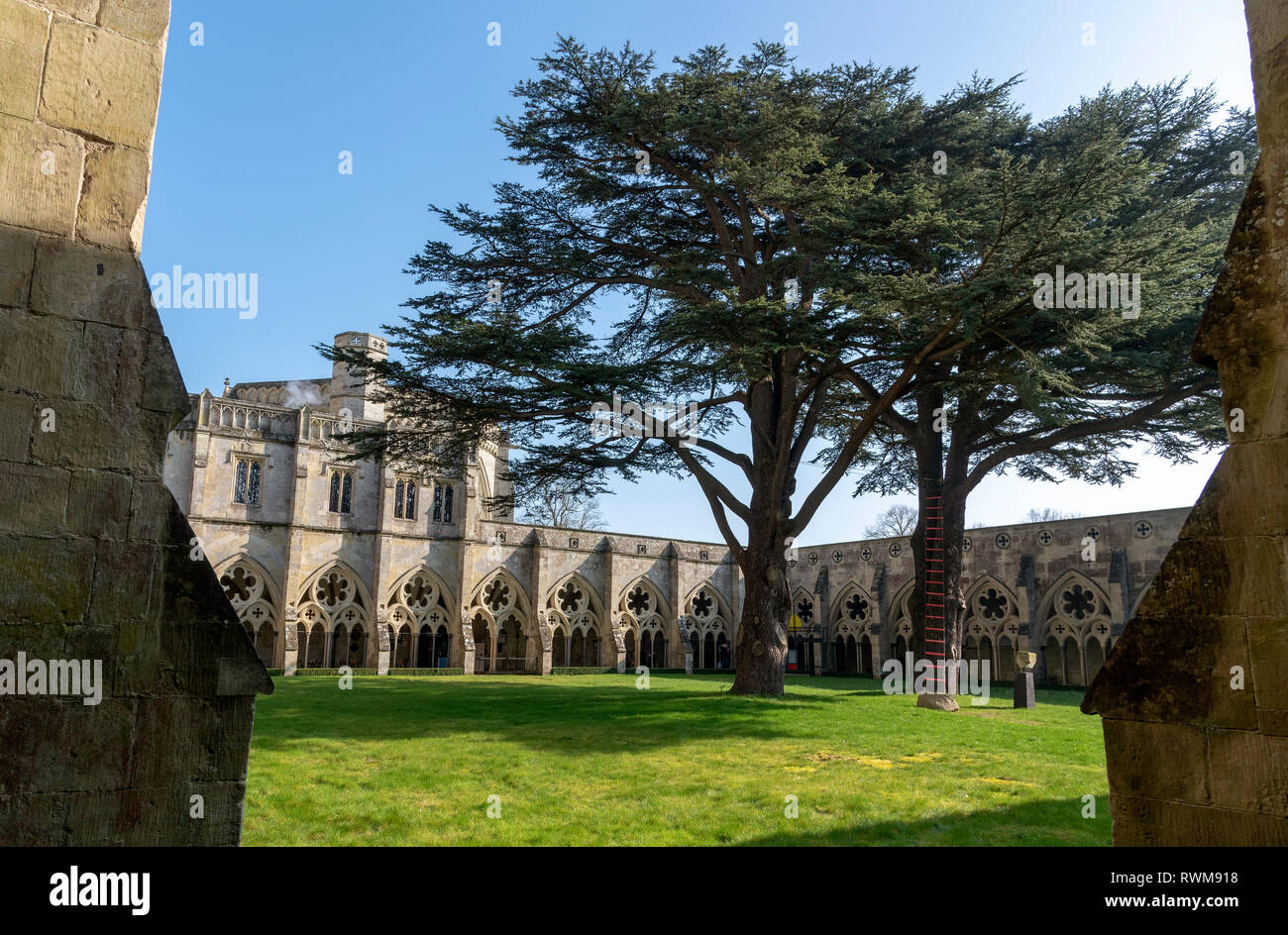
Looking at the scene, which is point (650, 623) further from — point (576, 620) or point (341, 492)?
point (341, 492)

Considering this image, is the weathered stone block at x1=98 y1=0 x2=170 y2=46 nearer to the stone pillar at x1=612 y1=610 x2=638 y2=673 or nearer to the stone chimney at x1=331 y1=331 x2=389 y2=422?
the stone pillar at x1=612 y1=610 x2=638 y2=673

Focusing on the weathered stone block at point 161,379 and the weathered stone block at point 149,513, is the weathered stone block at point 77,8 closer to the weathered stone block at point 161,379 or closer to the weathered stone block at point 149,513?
the weathered stone block at point 161,379

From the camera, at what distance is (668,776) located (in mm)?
7105

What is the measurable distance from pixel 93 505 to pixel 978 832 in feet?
17.2

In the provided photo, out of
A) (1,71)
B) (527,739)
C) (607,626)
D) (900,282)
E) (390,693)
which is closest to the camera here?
(1,71)

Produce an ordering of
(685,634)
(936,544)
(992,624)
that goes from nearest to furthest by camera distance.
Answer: (936,544), (992,624), (685,634)

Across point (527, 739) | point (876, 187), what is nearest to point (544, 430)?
point (527, 739)

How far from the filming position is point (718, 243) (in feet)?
52.5

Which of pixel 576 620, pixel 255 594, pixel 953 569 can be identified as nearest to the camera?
pixel 953 569

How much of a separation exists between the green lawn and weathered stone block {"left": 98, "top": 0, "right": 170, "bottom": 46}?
4.21 m

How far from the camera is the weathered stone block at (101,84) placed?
2.87 metres

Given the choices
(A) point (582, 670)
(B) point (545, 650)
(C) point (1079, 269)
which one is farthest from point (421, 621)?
→ (C) point (1079, 269)
